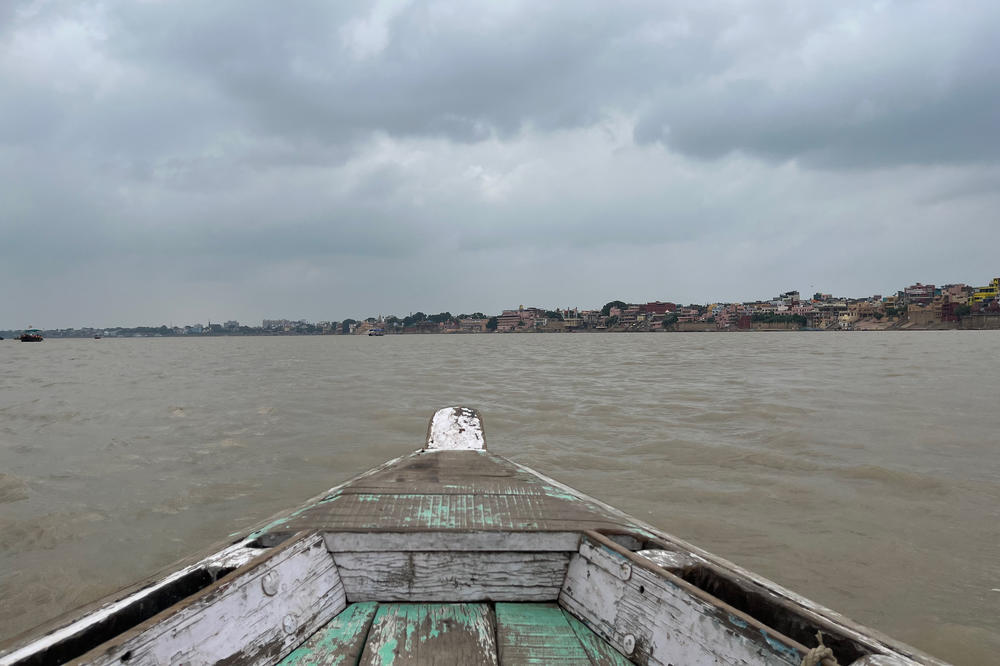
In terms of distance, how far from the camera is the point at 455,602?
2.16m

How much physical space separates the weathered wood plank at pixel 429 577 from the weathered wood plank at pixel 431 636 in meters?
0.05

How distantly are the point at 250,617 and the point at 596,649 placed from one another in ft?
4.32

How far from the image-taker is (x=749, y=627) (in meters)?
1.49

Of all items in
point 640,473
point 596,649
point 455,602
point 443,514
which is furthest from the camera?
point 640,473

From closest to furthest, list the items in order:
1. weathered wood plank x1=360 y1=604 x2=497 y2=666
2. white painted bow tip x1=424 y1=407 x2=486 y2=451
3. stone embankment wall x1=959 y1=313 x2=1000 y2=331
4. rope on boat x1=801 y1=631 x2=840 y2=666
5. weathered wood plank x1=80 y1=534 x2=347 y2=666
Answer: rope on boat x1=801 y1=631 x2=840 y2=666 → weathered wood plank x1=80 y1=534 x2=347 y2=666 → weathered wood plank x1=360 y1=604 x2=497 y2=666 → white painted bow tip x1=424 y1=407 x2=486 y2=451 → stone embankment wall x1=959 y1=313 x2=1000 y2=331

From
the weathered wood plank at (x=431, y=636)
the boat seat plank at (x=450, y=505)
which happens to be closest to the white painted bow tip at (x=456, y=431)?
the boat seat plank at (x=450, y=505)

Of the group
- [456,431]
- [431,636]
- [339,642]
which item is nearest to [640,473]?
[456,431]

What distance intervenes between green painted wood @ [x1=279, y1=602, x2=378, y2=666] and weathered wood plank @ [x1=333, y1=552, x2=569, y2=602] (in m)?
0.10

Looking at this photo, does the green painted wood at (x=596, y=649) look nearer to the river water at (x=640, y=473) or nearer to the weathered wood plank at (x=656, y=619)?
the weathered wood plank at (x=656, y=619)

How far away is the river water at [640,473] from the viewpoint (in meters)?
3.48

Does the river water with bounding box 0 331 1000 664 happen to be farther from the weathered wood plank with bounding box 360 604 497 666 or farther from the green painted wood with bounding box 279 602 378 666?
the weathered wood plank with bounding box 360 604 497 666

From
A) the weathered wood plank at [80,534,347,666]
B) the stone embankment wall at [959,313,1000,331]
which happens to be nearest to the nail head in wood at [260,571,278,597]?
the weathered wood plank at [80,534,347,666]

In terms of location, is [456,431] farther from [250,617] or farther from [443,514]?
[250,617]

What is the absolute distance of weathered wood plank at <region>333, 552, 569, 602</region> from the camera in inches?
85.3
